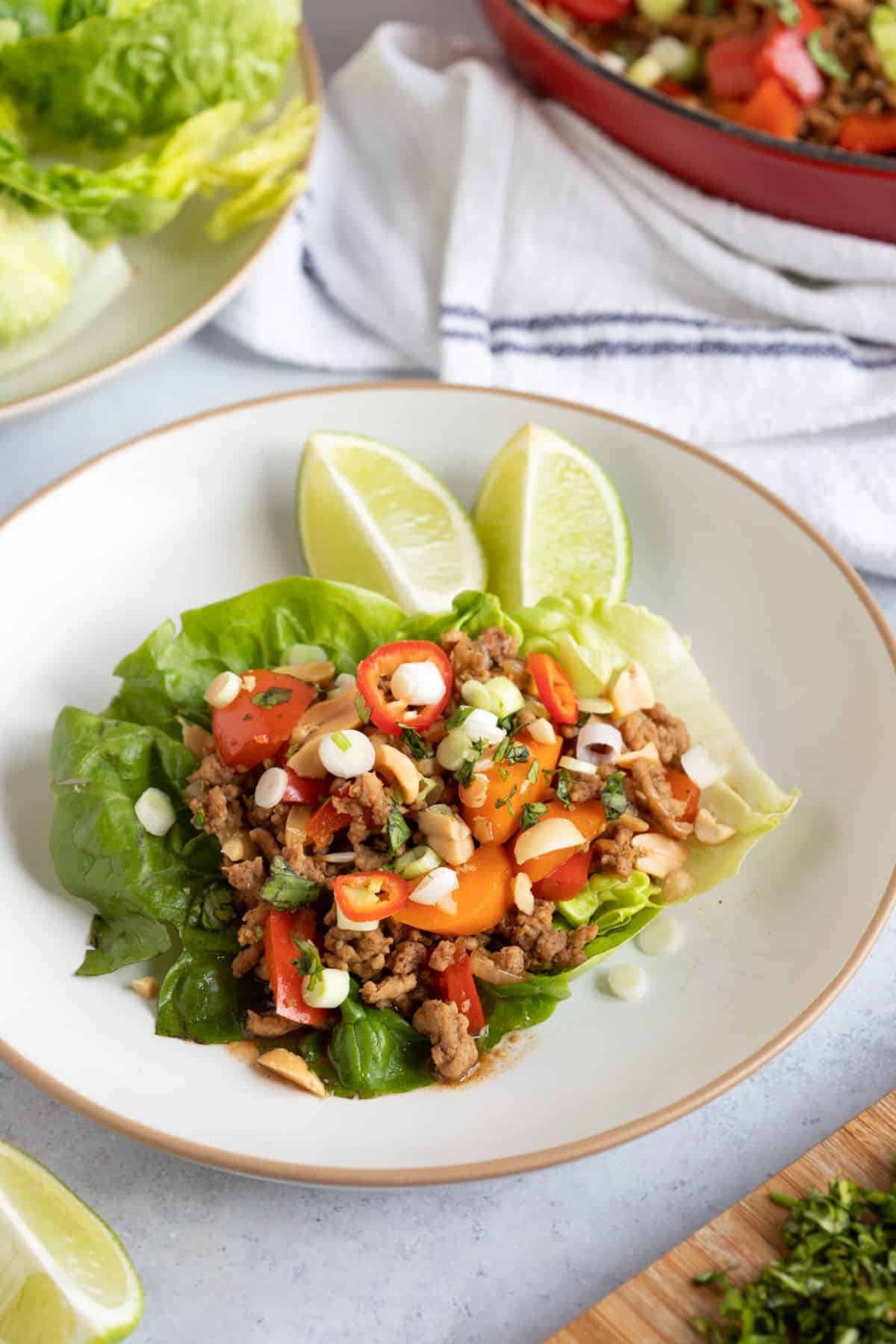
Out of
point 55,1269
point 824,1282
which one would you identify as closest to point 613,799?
point 824,1282

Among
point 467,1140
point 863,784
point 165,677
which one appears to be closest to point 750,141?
point 863,784

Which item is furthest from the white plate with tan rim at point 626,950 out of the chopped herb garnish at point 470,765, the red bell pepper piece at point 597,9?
the red bell pepper piece at point 597,9

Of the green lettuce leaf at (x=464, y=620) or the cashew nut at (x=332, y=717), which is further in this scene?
the green lettuce leaf at (x=464, y=620)

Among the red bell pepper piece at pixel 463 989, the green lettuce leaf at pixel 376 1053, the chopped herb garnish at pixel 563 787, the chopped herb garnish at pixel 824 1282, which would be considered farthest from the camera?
the chopped herb garnish at pixel 563 787

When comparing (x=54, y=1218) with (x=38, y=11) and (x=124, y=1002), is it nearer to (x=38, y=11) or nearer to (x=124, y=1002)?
(x=124, y=1002)

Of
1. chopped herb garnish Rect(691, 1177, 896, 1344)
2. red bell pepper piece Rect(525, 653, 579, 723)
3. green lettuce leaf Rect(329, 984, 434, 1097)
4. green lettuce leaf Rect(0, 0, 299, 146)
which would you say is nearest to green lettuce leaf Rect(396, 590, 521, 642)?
red bell pepper piece Rect(525, 653, 579, 723)

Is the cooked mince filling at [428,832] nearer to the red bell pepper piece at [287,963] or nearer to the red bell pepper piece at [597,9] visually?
the red bell pepper piece at [287,963]
